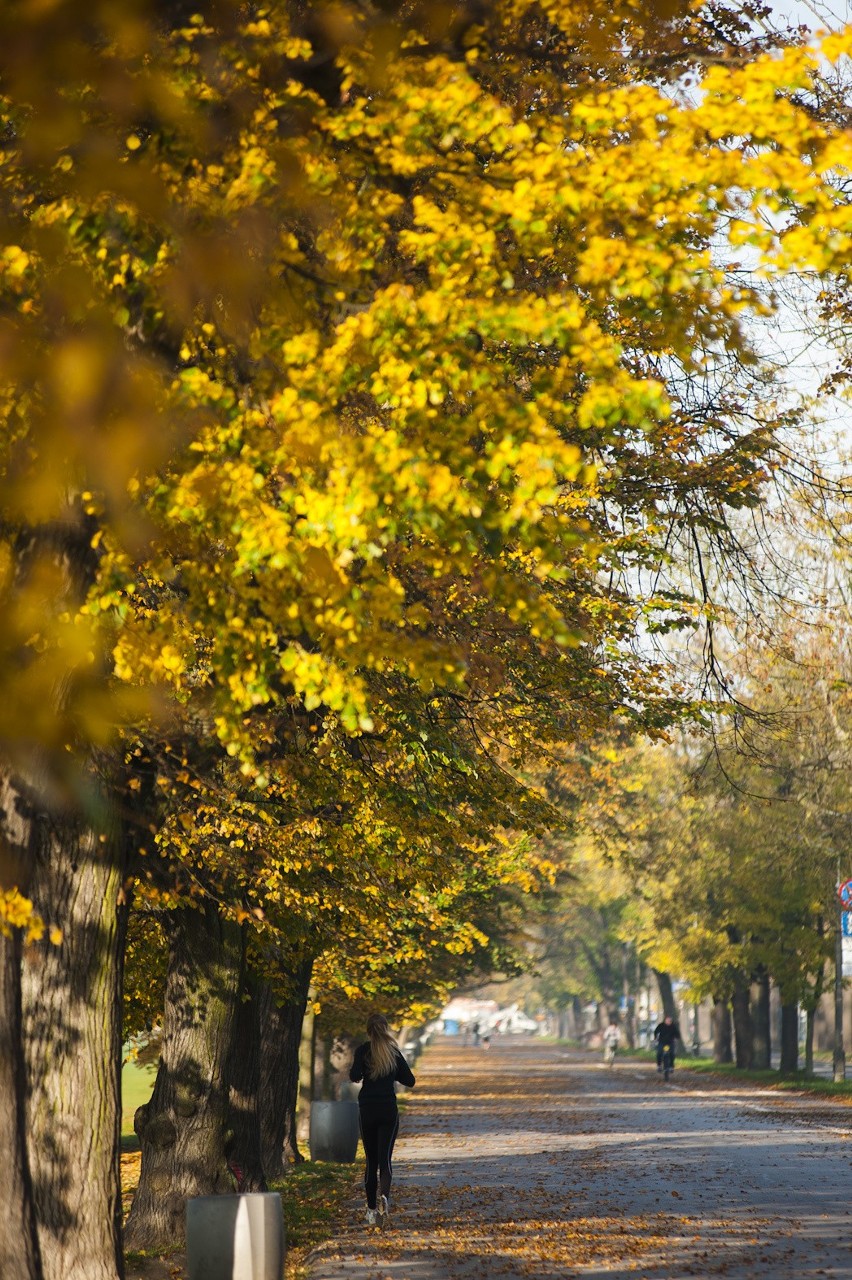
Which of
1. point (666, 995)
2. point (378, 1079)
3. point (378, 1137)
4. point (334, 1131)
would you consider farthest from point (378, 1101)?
point (666, 995)

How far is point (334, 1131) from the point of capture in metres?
23.7

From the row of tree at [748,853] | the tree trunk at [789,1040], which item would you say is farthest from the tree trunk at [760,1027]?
the tree trunk at [789,1040]

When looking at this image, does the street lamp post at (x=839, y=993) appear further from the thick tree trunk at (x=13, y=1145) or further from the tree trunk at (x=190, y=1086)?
the thick tree trunk at (x=13, y=1145)

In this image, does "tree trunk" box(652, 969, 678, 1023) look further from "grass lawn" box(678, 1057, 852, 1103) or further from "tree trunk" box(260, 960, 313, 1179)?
"tree trunk" box(260, 960, 313, 1179)

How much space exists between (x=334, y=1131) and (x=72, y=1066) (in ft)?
45.5

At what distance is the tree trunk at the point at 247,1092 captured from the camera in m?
16.8

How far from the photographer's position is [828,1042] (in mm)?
80312

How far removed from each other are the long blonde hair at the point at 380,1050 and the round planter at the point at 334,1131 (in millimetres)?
7615

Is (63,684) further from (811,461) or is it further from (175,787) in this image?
(811,461)

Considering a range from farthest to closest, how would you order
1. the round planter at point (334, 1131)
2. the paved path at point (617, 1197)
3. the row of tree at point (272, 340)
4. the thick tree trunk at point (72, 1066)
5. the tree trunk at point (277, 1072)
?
the round planter at point (334, 1131), the tree trunk at point (277, 1072), the paved path at point (617, 1197), the thick tree trunk at point (72, 1066), the row of tree at point (272, 340)

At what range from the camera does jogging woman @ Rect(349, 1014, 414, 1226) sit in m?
16.1

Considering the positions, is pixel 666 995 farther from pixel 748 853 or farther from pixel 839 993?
pixel 839 993

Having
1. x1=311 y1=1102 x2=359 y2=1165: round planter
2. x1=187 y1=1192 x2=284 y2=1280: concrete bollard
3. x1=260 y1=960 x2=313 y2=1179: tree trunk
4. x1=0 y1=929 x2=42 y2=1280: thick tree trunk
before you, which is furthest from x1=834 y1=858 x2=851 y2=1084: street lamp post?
x1=0 y1=929 x2=42 y2=1280: thick tree trunk

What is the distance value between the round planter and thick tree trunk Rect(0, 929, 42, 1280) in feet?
51.3
